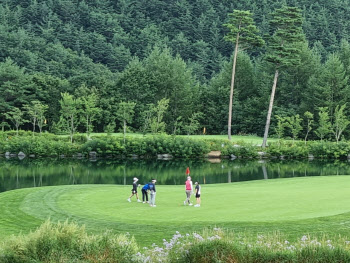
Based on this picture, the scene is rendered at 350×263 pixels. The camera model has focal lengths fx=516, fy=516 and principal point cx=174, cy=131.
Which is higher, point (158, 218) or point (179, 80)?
point (179, 80)

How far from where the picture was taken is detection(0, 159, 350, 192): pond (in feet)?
113

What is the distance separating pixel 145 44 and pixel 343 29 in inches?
1644

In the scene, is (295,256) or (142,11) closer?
(295,256)

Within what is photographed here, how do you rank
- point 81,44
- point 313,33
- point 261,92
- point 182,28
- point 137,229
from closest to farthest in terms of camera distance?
point 137,229, point 261,92, point 313,33, point 81,44, point 182,28

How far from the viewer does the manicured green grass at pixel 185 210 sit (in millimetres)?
16016

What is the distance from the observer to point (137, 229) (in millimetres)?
16312

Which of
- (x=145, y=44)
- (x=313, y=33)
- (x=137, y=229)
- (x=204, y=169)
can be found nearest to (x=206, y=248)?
(x=137, y=229)

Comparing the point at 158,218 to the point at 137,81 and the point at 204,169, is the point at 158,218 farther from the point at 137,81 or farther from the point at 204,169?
the point at 137,81

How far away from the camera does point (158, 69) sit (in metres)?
75.7

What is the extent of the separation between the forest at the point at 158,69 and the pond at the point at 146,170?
39.3 feet

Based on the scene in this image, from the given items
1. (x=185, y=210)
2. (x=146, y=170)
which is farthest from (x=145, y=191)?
(x=146, y=170)

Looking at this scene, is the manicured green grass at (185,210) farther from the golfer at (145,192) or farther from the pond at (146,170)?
the pond at (146,170)

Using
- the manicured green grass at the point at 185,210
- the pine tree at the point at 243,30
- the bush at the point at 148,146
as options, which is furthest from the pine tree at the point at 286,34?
the manicured green grass at the point at 185,210

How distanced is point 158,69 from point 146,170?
3674 cm
